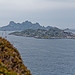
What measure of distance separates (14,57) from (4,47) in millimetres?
1497

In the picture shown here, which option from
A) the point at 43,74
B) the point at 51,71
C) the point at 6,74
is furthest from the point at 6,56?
the point at 51,71

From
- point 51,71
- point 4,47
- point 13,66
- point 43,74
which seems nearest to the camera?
point 13,66

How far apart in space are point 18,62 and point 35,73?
2365 inches

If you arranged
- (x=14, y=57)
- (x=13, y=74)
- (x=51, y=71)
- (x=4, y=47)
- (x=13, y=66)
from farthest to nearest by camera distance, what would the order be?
(x=51, y=71), (x=4, y=47), (x=14, y=57), (x=13, y=66), (x=13, y=74)

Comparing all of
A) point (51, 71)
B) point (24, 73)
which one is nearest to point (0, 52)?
point (24, 73)

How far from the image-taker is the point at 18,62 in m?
11.4

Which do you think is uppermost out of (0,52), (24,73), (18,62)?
(0,52)

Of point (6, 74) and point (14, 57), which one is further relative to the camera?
point (14, 57)

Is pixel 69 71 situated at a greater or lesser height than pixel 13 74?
lesser

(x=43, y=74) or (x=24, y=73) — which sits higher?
(x=24, y=73)

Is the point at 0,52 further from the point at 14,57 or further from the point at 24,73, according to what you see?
the point at 24,73

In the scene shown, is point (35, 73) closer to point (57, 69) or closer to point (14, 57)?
point (57, 69)

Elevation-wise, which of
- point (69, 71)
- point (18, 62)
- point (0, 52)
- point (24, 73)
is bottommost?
point (69, 71)

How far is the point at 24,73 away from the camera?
1091cm
